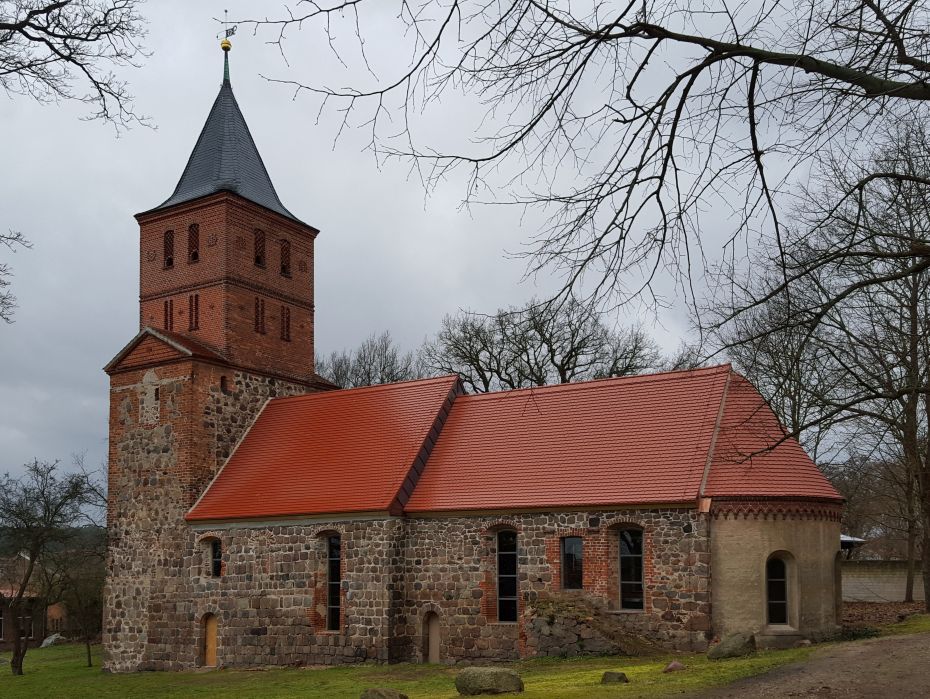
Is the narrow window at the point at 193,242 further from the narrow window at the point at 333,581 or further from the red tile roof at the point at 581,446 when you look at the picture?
the narrow window at the point at 333,581

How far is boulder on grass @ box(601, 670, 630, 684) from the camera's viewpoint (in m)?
14.5

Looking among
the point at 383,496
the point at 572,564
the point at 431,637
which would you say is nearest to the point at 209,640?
the point at 431,637

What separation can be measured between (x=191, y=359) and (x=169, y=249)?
14.5ft

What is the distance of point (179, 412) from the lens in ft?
86.3

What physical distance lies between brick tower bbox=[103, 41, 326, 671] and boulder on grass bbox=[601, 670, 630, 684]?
43.9 ft

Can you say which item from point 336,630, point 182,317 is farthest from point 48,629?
point 336,630

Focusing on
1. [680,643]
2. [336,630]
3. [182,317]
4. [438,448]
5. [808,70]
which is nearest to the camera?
[808,70]

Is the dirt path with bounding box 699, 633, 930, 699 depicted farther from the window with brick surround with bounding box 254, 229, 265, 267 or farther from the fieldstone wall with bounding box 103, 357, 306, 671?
the window with brick surround with bounding box 254, 229, 265, 267

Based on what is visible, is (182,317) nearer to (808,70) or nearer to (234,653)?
(234,653)

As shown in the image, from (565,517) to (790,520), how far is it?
4.44m

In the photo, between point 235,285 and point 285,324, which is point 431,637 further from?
point 235,285

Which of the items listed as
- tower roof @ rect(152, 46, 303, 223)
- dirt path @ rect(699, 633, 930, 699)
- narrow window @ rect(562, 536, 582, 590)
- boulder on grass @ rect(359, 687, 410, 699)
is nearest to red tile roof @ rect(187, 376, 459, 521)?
narrow window @ rect(562, 536, 582, 590)

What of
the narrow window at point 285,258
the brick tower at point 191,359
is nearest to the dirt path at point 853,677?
the brick tower at point 191,359

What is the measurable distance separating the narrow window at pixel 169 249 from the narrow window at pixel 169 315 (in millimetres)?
1083
